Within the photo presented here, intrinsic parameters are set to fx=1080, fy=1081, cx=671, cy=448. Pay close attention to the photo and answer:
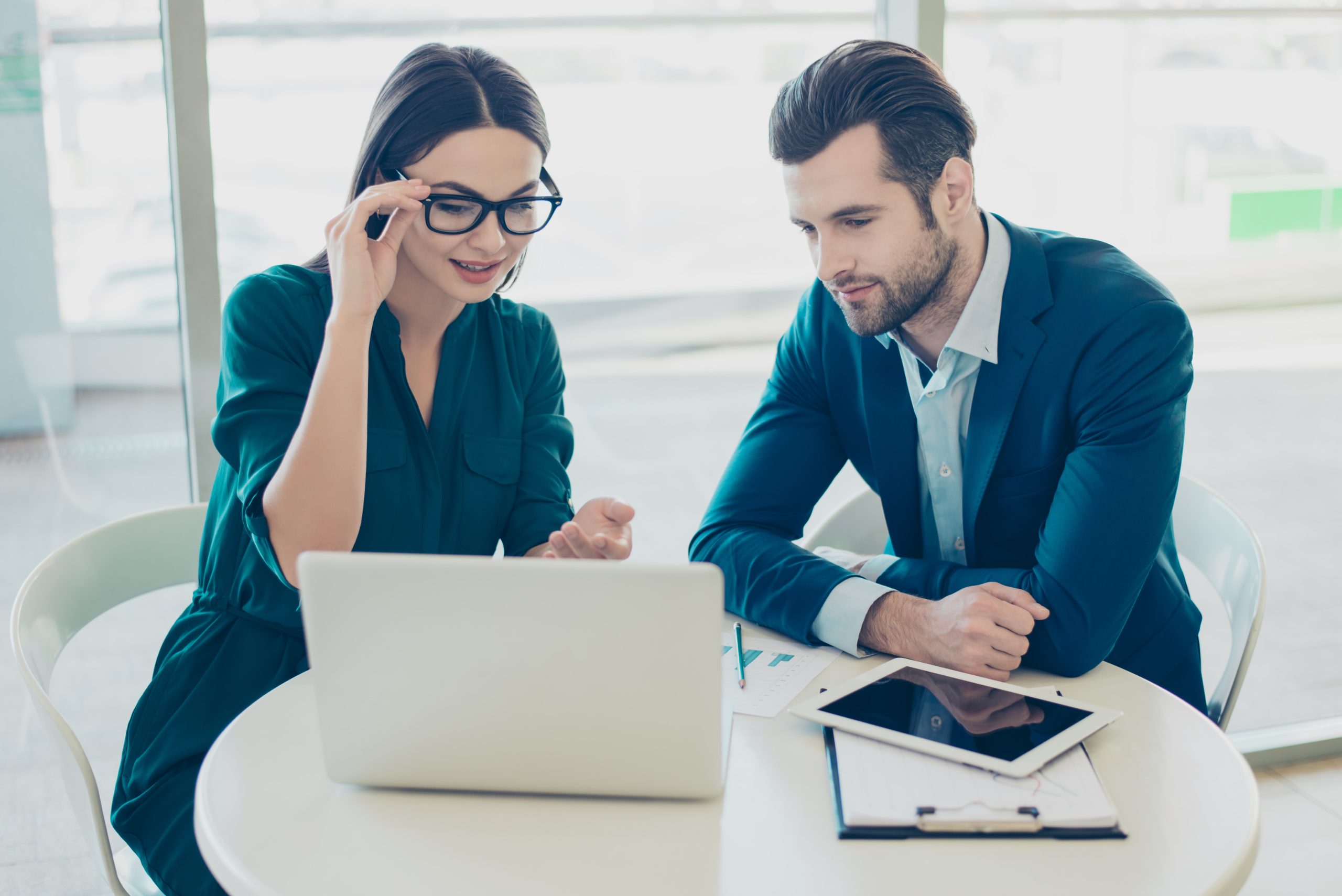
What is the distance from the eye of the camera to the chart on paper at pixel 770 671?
4.22ft

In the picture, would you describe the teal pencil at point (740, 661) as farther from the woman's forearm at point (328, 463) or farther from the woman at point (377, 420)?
the woman's forearm at point (328, 463)

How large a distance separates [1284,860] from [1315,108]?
6.62 feet

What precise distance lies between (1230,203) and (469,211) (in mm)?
2278

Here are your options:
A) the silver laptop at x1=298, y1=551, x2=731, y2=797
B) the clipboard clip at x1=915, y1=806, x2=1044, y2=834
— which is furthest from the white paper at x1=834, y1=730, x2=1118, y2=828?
the silver laptop at x1=298, y1=551, x2=731, y2=797

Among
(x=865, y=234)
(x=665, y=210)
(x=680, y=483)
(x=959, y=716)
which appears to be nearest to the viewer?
(x=959, y=716)

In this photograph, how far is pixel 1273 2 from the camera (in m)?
2.87

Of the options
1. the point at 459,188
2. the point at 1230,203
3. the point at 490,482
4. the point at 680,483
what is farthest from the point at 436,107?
the point at 1230,203

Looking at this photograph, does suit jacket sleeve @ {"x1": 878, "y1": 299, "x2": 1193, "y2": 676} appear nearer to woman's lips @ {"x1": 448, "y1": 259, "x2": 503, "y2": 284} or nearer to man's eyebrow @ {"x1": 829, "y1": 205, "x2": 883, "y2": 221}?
man's eyebrow @ {"x1": 829, "y1": 205, "x2": 883, "y2": 221}

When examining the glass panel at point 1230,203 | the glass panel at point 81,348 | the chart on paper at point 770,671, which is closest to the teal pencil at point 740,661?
the chart on paper at point 770,671

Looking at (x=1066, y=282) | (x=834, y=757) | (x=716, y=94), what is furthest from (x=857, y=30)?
(x=834, y=757)

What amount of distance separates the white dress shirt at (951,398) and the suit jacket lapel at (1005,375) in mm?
18

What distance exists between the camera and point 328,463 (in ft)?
4.77

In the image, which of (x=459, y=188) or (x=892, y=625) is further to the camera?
(x=459, y=188)

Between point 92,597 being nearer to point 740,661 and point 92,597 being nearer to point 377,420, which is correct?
point 377,420
